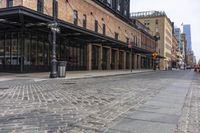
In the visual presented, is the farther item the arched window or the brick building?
the arched window

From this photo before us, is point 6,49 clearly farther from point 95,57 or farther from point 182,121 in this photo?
point 182,121

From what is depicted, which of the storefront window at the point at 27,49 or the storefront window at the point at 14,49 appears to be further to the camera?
the storefront window at the point at 14,49

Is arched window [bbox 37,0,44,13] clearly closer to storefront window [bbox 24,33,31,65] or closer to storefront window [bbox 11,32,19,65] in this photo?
storefront window [bbox 24,33,31,65]

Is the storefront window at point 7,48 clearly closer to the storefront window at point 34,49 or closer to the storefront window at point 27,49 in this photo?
the storefront window at point 27,49

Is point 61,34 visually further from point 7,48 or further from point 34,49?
point 7,48

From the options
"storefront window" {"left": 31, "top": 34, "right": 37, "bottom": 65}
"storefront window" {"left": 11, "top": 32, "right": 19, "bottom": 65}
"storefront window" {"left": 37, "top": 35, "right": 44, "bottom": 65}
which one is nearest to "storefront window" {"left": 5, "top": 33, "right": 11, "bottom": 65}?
"storefront window" {"left": 11, "top": 32, "right": 19, "bottom": 65}

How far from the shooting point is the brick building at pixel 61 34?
26125 mm

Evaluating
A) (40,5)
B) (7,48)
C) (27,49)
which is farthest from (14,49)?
(40,5)

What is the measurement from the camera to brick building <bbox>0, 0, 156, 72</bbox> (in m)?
26.1

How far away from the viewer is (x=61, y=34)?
111ft

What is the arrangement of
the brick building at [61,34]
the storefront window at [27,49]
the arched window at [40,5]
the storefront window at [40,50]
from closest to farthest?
the brick building at [61,34]
the storefront window at [27,49]
the arched window at [40,5]
the storefront window at [40,50]

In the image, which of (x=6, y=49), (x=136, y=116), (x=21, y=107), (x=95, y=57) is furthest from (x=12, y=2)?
(x=136, y=116)

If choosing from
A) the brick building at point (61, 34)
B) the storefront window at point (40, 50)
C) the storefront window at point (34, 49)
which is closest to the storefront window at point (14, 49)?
the brick building at point (61, 34)

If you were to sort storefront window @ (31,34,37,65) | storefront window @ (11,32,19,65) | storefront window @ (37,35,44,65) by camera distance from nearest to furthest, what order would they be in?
storefront window @ (11,32,19,65) → storefront window @ (31,34,37,65) → storefront window @ (37,35,44,65)
